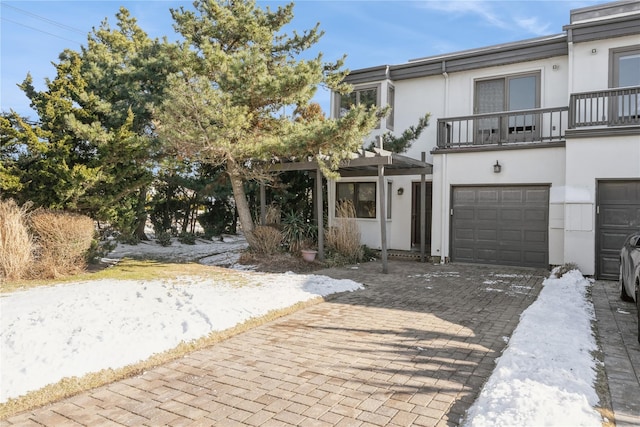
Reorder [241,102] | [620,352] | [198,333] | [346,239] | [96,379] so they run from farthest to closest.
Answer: [346,239] → [241,102] → [198,333] → [620,352] → [96,379]

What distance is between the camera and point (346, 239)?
11.7 m

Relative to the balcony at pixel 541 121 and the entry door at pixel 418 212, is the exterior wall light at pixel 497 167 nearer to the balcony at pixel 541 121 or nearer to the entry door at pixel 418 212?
the balcony at pixel 541 121

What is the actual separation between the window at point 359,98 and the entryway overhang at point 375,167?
7.89 feet

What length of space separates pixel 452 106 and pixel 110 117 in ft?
30.7

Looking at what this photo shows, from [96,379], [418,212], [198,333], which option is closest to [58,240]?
[198,333]

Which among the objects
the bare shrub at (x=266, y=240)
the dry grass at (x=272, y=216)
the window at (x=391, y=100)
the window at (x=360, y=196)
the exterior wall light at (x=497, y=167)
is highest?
the window at (x=391, y=100)

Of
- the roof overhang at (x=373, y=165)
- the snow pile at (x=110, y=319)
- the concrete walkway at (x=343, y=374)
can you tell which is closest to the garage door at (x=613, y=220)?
the concrete walkway at (x=343, y=374)

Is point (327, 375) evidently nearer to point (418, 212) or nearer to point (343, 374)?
point (343, 374)

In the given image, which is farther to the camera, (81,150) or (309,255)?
(309,255)

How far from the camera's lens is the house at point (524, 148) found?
30.1 ft

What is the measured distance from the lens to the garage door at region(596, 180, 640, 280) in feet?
29.4

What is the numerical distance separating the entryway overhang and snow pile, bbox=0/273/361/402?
10.00ft

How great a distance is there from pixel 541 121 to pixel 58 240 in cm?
1170

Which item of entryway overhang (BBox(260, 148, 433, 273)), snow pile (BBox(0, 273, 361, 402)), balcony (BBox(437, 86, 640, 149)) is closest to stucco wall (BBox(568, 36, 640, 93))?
balcony (BBox(437, 86, 640, 149))
